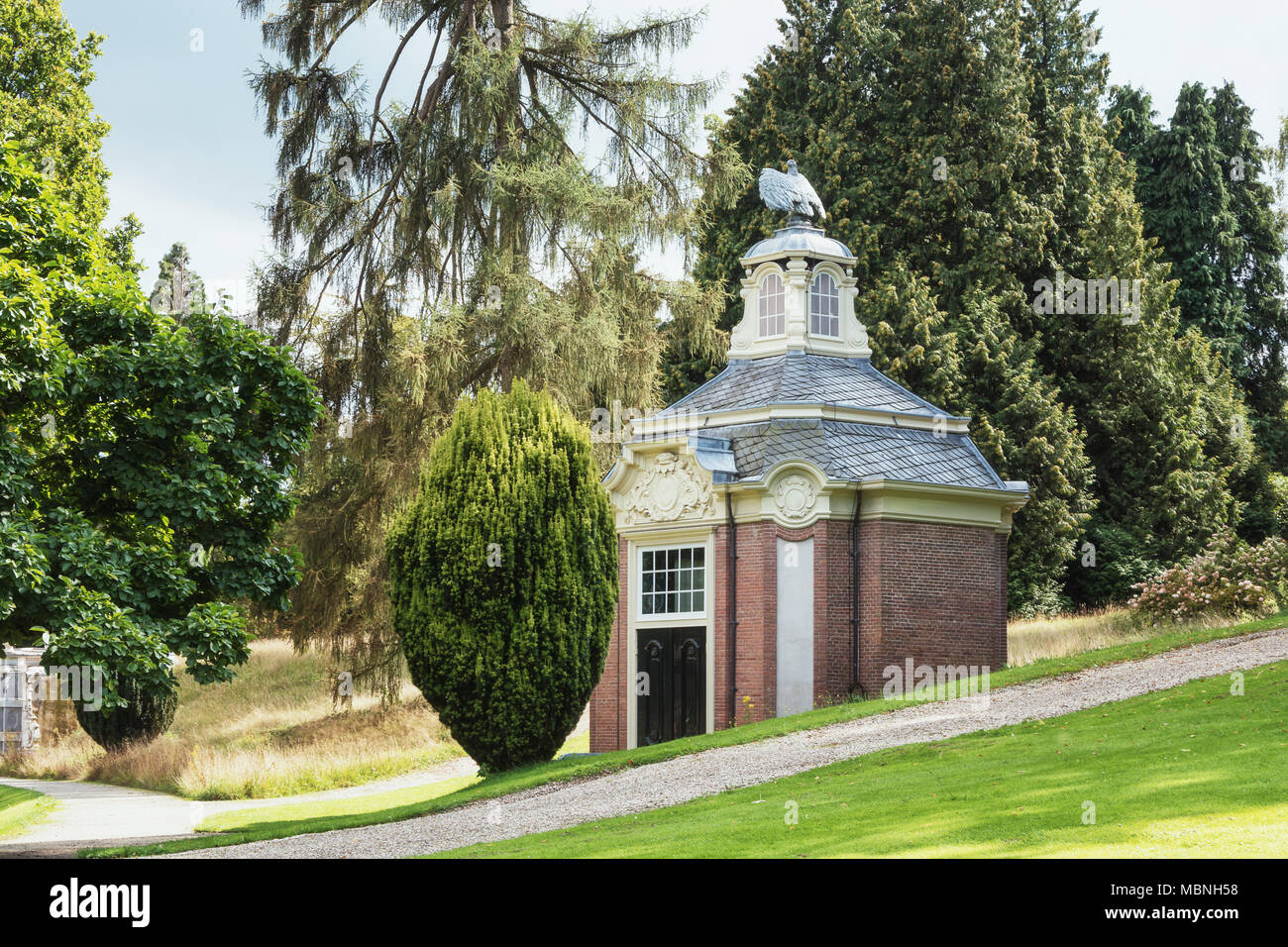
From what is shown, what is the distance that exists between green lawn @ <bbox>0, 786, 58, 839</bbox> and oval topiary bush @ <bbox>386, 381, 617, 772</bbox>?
19.4 ft

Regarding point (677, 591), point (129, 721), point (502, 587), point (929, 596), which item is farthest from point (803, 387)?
point (129, 721)

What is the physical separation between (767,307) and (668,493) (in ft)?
16.3

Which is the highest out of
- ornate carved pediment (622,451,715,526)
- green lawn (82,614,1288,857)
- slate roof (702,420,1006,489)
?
slate roof (702,420,1006,489)

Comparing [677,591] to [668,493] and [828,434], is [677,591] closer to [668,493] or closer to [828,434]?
[668,493]

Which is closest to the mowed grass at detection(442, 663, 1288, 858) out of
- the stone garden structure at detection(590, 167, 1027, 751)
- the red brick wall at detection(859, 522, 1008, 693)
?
the red brick wall at detection(859, 522, 1008, 693)

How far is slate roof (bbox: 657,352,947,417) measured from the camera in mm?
25609

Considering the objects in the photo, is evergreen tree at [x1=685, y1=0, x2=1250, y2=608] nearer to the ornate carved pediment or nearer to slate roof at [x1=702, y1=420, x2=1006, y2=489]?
slate roof at [x1=702, y1=420, x2=1006, y2=489]

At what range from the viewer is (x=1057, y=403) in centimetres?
3916

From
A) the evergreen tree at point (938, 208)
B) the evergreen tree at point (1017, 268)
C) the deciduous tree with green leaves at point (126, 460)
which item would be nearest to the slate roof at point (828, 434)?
the deciduous tree with green leaves at point (126, 460)

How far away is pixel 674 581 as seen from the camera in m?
25.0

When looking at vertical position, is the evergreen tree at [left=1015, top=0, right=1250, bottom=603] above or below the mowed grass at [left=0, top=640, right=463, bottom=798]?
above

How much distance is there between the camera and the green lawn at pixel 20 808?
2019 cm
